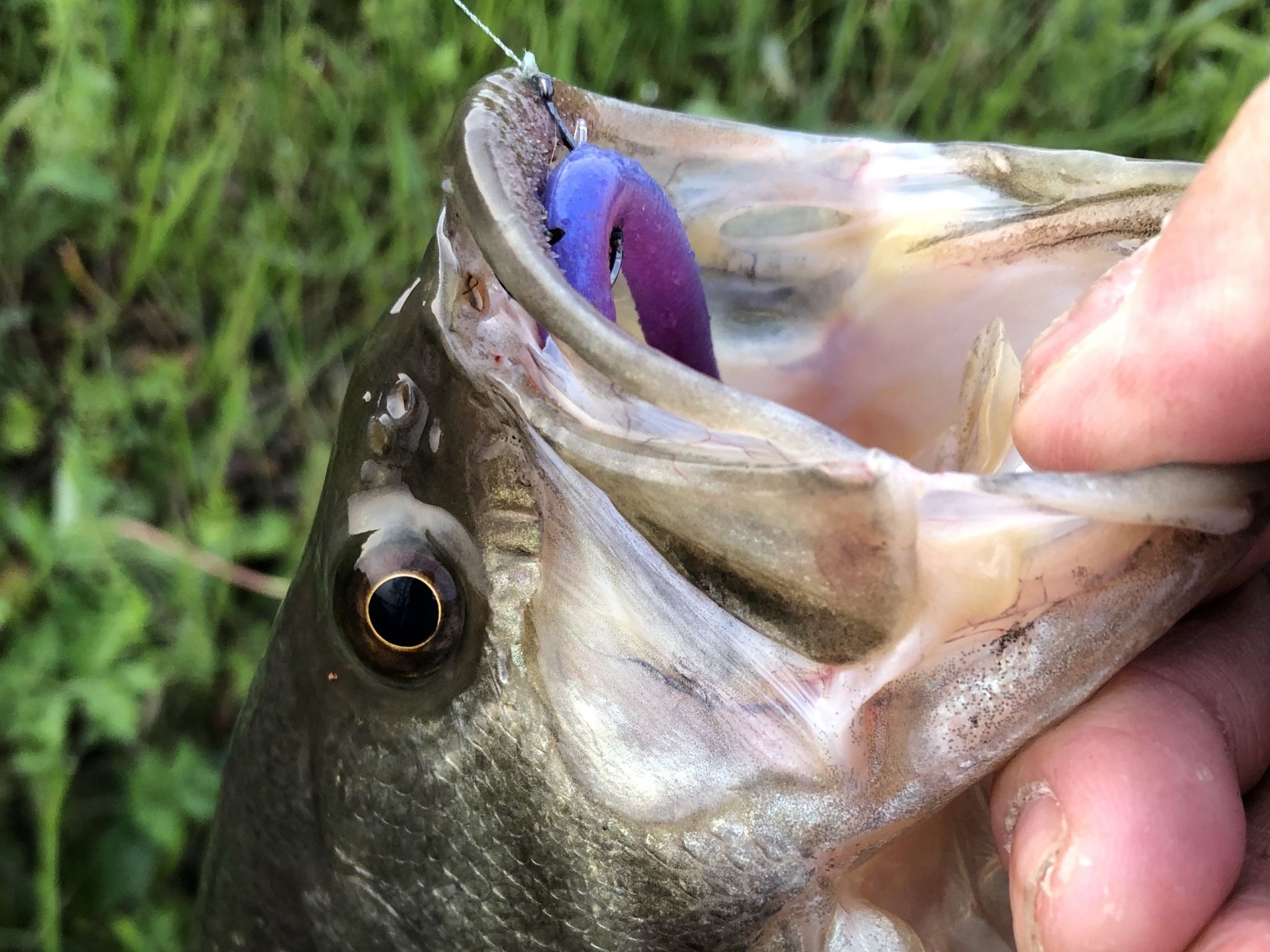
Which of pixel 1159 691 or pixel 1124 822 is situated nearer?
pixel 1124 822

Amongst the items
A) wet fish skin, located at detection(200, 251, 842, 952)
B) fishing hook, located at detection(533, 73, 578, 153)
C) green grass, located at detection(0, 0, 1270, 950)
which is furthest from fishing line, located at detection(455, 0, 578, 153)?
green grass, located at detection(0, 0, 1270, 950)

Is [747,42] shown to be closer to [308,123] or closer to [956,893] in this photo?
[308,123]

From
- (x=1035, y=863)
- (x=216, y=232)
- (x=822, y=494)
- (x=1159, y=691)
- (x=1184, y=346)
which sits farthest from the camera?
(x=216, y=232)

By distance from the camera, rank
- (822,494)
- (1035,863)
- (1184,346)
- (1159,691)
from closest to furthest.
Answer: (822,494)
(1184,346)
(1035,863)
(1159,691)

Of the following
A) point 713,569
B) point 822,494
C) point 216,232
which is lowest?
point 216,232

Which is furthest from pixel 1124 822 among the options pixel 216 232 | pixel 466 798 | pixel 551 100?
pixel 216 232

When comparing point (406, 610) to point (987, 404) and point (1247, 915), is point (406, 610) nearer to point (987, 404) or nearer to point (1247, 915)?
point (987, 404)

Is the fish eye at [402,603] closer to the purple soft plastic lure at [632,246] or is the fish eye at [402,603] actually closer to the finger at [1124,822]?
the purple soft plastic lure at [632,246]
